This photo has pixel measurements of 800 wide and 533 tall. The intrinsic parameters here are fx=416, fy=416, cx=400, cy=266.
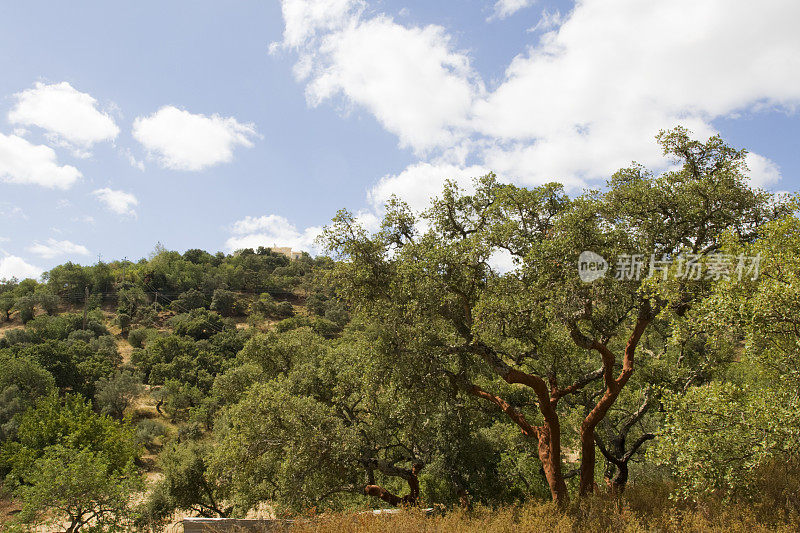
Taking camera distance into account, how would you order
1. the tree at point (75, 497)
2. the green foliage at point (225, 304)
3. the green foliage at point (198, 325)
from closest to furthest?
the tree at point (75, 497), the green foliage at point (198, 325), the green foliage at point (225, 304)

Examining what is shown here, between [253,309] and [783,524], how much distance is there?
93.0 metres

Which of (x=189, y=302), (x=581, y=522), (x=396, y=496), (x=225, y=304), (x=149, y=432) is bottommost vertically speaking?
(x=149, y=432)

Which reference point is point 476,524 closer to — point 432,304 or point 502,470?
point 432,304

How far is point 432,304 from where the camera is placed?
11055mm

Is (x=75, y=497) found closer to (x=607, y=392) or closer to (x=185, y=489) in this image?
(x=185, y=489)

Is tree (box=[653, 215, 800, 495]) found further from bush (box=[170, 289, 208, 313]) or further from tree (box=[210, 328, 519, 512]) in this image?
bush (box=[170, 289, 208, 313])

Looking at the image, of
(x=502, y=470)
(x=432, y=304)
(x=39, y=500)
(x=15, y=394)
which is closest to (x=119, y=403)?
(x=15, y=394)

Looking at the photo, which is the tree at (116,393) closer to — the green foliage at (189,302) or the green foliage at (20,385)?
the green foliage at (20,385)

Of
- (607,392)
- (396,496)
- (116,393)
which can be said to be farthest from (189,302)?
(607,392)

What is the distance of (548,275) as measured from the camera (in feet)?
32.8

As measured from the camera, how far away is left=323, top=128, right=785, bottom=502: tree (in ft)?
→ 33.5

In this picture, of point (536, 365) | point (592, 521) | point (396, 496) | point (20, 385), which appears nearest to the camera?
point (592, 521)

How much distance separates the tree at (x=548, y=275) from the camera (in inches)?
402

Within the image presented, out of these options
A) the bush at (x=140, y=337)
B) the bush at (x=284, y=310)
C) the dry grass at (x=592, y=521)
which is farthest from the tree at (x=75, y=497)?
the bush at (x=284, y=310)
